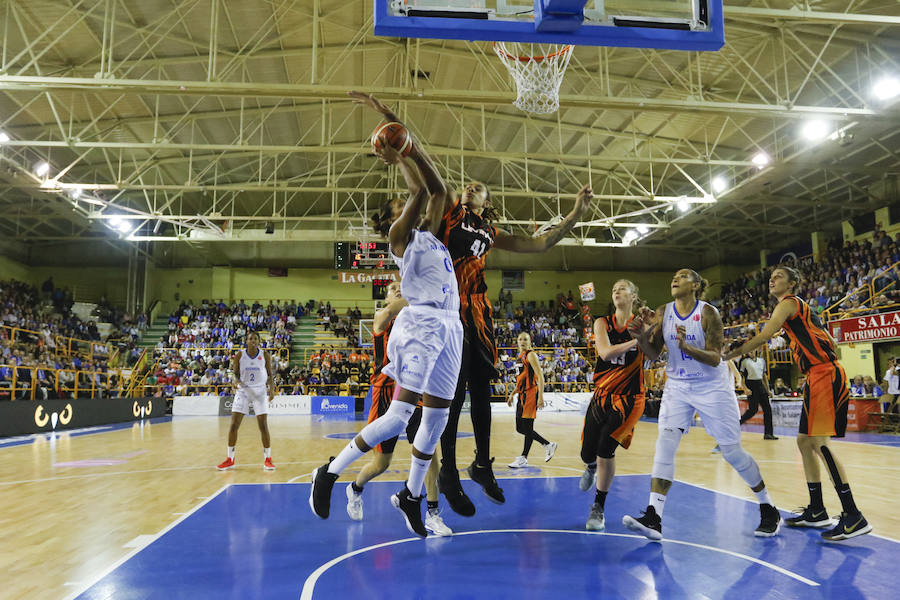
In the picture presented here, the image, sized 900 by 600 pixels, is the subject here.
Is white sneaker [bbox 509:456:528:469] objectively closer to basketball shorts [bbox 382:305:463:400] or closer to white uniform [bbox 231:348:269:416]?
white uniform [bbox 231:348:269:416]

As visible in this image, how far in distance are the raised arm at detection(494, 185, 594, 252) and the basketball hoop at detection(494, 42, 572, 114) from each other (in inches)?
203

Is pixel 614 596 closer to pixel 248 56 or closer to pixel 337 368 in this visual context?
pixel 248 56

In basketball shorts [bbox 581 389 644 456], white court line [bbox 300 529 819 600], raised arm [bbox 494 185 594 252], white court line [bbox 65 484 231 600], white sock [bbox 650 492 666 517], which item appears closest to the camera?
white court line [bbox 65 484 231 600]

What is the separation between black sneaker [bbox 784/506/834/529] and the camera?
4.71 meters

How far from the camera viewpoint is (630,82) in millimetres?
16781

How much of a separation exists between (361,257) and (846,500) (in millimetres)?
19329

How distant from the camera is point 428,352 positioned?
3617 mm

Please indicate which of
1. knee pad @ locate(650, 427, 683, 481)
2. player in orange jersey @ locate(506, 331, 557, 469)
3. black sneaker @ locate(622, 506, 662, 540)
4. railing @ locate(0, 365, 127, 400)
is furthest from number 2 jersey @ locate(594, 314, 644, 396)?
railing @ locate(0, 365, 127, 400)

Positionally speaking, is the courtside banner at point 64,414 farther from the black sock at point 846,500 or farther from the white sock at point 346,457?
the black sock at point 846,500

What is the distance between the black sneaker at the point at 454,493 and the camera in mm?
3969

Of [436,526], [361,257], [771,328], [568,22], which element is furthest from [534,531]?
[361,257]

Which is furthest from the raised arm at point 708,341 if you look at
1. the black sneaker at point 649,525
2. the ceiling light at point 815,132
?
the ceiling light at point 815,132

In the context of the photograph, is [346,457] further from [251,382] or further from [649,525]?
[251,382]

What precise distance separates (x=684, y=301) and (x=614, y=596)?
2.46 metres
